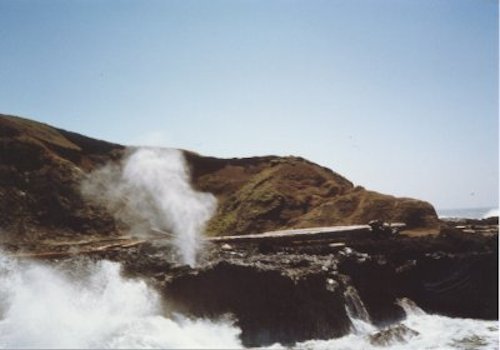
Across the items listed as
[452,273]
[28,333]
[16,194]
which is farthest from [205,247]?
[16,194]

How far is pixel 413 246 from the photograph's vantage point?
19625mm

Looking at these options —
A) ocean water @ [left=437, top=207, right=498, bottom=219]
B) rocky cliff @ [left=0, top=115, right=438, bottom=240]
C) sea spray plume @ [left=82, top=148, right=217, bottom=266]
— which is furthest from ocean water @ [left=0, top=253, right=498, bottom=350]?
ocean water @ [left=437, top=207, right=498, bottom=219]

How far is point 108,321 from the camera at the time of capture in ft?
35.6

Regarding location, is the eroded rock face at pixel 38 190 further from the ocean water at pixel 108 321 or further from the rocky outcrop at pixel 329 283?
the ocean water at pixel 108 321

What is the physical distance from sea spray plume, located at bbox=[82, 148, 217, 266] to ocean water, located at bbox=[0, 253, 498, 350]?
8.98 meters

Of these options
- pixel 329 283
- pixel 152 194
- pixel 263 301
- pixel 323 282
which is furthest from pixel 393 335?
pixel 152 194

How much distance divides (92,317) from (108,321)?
0.50m

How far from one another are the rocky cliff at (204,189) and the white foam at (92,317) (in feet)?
35.4

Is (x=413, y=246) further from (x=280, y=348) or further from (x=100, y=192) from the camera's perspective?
(x=100, y=192)

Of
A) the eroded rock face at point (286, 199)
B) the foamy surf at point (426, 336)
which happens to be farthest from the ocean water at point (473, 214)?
the foamy surf at point (426, 336)

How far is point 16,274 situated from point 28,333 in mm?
4028

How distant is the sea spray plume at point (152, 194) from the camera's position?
26.9m

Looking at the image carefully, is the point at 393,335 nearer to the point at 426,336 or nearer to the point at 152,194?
the point at 426,336

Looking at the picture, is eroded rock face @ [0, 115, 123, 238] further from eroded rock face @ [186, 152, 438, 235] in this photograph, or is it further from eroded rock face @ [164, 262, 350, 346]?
eroded rock face @ [164, 262, 350, 346]
